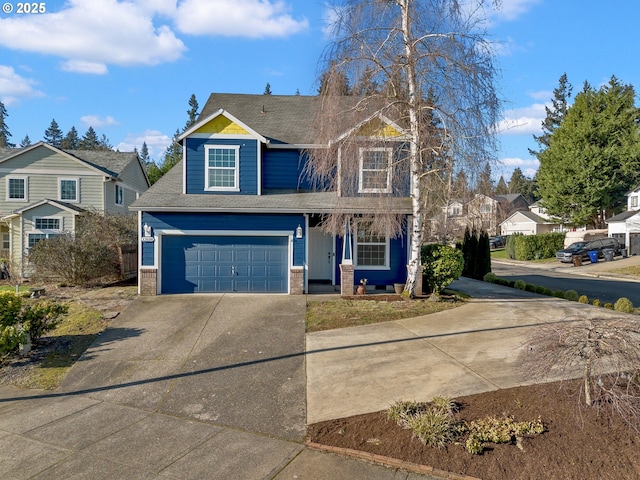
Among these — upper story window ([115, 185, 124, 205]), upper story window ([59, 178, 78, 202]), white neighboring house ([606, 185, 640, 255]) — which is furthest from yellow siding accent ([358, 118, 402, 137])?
white neighboring house ([606, 185, 640, 255])

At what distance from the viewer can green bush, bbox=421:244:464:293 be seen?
12922 millimetres

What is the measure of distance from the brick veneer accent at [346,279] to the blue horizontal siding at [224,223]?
140 centimetres

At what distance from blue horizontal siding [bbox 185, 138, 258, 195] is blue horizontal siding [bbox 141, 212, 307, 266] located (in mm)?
1086

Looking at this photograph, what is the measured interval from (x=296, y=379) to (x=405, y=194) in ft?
27.9

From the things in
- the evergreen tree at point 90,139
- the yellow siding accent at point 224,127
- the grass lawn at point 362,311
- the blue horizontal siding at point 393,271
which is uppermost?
the evergreen tree at point 90,139

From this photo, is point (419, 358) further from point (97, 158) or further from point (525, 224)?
point (525, 224)

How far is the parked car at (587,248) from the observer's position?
32688 mm

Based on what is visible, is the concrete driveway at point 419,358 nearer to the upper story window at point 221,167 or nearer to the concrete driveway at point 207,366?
the concrete driveway at point 207,366

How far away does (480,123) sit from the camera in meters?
11.1

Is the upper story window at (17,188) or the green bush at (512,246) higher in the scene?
the upper story window at (17,188)

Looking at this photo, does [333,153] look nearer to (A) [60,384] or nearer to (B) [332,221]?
(B) [332,221]

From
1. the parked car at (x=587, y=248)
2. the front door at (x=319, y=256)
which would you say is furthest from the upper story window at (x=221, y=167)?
the parked car at (x=587, y=248)

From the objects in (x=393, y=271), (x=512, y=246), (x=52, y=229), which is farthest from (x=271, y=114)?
(x=512, y=246)

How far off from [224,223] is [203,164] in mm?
2268
